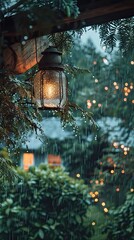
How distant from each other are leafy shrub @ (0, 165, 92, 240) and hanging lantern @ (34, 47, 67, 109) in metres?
4.12

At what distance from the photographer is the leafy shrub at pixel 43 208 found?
6480 mm

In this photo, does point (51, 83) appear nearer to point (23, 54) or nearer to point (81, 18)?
point (23, 54)

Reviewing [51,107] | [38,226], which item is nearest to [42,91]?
[51,107]

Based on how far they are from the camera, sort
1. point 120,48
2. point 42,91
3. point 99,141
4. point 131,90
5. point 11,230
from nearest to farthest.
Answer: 1. point 42,91
2. point 120,48
3. point 11,230
4. point 131,90
5. point 99,141

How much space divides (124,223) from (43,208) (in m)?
1.26

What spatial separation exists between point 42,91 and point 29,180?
448cm

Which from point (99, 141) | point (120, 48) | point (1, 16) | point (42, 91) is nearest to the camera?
point (1, 16)

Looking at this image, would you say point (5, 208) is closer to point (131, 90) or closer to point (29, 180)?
point (29, 180)

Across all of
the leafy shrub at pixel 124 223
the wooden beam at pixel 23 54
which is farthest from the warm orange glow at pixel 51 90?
the leafy shrub at pixel 124 223

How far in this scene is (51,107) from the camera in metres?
2.47

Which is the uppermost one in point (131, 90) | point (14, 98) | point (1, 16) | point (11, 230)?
point (131, 90)

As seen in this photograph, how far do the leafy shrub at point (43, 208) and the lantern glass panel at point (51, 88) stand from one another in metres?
4.12

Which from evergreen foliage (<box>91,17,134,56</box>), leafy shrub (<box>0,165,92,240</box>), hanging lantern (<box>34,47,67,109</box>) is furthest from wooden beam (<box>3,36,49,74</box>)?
leafy shrub (<box>0,165,92,240</box>)

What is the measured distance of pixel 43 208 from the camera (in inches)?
264
